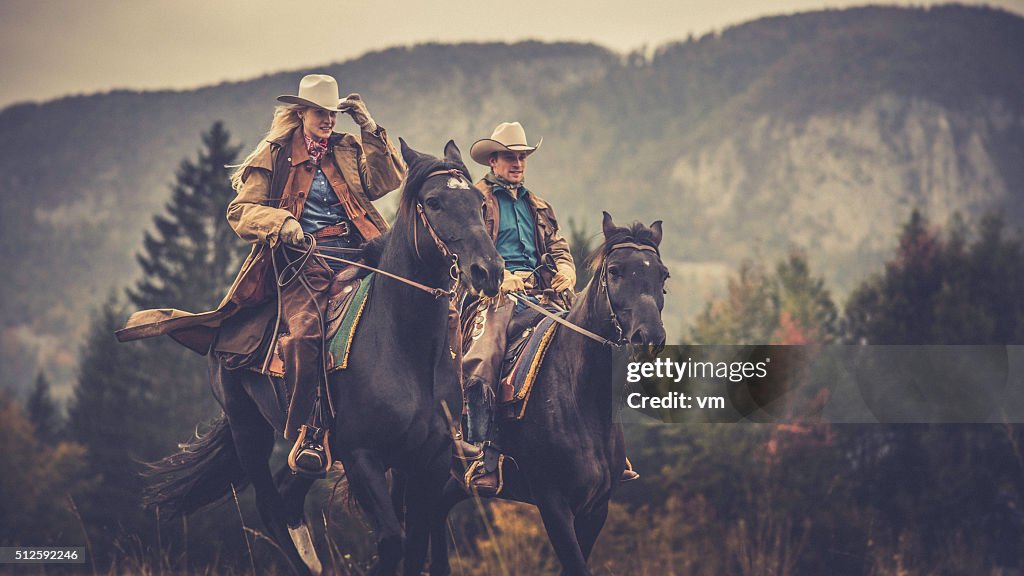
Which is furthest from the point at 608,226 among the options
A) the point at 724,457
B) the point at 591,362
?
the point at 724,457

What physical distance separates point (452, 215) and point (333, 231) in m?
1.79

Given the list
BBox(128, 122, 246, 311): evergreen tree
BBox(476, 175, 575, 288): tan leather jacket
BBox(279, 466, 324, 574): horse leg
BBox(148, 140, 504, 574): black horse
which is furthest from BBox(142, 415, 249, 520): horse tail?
BBox(128, 122, 246, 311): evergreen tree

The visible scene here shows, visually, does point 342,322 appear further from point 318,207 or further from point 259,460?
point 259,460

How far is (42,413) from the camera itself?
69188 millimetres

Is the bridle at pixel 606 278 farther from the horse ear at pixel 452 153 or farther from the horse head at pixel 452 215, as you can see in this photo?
the horse ear at pixel 452 153

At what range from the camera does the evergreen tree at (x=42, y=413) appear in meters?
65.9

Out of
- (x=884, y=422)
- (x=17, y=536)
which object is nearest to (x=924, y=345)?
(x=884, y=422)

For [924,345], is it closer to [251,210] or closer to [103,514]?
[103,514]

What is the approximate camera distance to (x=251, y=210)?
868 centimetres

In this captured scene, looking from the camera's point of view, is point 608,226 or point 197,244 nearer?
point 608,226

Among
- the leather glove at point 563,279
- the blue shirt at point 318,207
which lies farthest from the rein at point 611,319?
the blue shirt at point 318,207

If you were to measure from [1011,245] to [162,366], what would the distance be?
3449cm

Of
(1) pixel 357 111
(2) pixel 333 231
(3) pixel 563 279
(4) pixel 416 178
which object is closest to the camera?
(4) pixel 416 178

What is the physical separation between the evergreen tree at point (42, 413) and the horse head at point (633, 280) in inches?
2404
